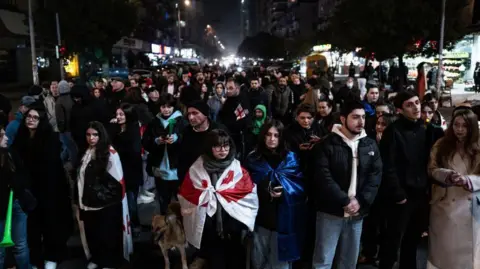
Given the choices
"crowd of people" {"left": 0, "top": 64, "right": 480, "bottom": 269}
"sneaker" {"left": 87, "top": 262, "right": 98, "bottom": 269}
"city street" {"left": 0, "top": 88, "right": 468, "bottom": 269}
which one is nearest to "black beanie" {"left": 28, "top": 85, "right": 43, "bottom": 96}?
"crowd of people" {"left": 0, "top": 64, "right": 480, "bottom": 269}

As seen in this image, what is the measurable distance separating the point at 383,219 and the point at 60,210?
373 centimetres

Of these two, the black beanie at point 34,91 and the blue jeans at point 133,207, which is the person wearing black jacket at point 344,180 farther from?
the black beanie at point 34,91

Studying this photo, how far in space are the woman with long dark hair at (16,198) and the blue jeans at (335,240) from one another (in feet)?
9.37

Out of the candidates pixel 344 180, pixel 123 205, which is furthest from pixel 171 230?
pixel 344 180

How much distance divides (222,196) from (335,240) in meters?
1.17

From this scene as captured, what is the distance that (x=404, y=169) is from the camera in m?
4.57

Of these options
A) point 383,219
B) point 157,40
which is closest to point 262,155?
point 383,219

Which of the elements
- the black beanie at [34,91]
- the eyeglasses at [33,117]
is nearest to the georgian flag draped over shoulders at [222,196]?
the eyeglasses at [33,117]

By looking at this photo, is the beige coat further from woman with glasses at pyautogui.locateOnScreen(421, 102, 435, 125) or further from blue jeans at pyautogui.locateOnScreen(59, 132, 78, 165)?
blue jeans at pyautogui.locateOnScreen(59, 132, 78, 165)

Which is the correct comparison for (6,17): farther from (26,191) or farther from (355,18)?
(26,191)

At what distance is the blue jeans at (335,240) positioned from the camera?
4.29m

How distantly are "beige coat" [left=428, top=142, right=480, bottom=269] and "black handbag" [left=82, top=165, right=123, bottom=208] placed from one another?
329 centimetres

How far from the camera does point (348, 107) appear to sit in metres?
4.28

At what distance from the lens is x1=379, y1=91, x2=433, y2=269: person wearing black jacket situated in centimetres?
450
